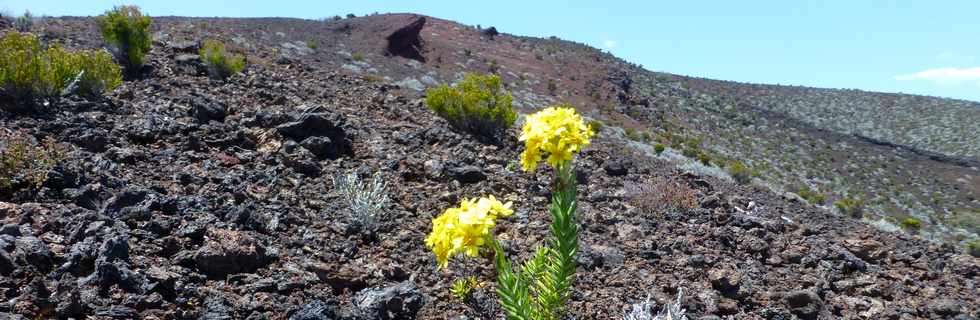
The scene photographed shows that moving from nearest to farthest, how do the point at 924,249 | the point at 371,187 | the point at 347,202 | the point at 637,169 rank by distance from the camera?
the point at 347,202
the point at 371,187
the point at 924,249
the point at 637,169

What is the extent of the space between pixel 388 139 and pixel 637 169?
3.62 meters

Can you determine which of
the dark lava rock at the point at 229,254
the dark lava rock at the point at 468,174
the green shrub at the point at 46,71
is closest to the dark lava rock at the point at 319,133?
the dark lava rock at the point at 468,174

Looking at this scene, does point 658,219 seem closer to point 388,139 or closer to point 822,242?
point 822,242

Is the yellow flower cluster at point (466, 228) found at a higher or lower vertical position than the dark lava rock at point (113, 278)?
higher

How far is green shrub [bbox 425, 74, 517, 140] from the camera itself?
9.17m

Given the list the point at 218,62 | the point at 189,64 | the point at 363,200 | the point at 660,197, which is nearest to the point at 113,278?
the point at 363,200

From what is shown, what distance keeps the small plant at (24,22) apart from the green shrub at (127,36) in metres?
2.22

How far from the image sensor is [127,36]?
30.0 ft

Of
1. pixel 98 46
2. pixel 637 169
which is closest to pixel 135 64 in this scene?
pixel 98 46

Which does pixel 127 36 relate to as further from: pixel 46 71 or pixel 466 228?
pixel 466 228

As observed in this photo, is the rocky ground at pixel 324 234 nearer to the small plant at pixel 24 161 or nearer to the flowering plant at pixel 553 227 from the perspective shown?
the small plant at pixel 24 161

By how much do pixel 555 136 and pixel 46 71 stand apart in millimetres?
6288

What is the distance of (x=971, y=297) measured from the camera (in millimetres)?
6094

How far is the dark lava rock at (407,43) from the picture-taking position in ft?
70.5
